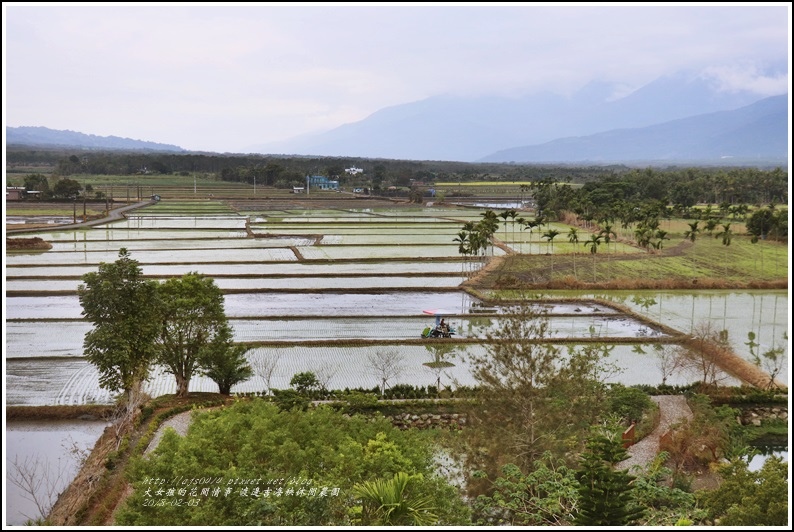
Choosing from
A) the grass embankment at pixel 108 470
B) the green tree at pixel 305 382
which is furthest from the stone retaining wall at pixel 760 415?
the grass embankment at pixel 108 470

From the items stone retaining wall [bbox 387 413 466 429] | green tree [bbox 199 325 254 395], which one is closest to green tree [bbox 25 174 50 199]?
green tree [bbox 199 325 254 395]

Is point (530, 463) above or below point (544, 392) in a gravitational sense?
below

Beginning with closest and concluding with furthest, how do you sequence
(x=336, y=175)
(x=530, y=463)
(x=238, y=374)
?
1. (x=530, y=463)
2. (x=238, y=374)
3. (x=336, y=175)

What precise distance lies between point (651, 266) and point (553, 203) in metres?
13.8

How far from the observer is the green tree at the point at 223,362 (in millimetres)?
10953

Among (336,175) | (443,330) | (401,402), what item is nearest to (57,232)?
(443,330)

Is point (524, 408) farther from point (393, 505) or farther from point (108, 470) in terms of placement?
point (108, 470)

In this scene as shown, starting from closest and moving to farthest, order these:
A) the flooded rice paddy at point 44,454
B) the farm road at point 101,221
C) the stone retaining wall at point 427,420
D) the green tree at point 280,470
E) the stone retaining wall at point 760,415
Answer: the green tree at point 280,470 < the flooded rice paddy at point 44,454 < the stone retaining wall at point 427,420 < the stone retaining wall at point 760,415 < the farm road at point 101,221

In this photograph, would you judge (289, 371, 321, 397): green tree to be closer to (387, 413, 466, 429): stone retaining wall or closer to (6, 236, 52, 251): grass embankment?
(387, 413, 466, 429): stone retaining wall

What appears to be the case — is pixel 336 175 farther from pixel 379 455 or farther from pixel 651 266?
pixel 379 455

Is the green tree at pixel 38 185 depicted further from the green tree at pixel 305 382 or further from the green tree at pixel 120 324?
the green tree at pixel 305 382

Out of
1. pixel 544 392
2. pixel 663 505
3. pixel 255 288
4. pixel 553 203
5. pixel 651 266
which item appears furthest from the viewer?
pixel 553 203

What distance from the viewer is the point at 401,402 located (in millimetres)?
10391

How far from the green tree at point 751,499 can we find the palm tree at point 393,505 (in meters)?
2.42
